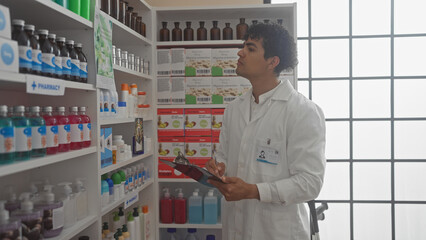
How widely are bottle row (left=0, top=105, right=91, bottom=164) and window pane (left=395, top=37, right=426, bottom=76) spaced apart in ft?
11.5

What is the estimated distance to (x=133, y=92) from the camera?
3.11 m

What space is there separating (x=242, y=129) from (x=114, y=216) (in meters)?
1.39

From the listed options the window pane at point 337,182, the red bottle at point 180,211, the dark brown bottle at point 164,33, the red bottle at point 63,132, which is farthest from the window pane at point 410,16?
the red bottle at point 63,132

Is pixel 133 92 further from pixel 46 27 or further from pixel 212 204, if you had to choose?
pixel 212 204

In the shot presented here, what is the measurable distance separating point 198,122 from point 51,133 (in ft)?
6.59

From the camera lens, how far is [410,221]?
13.9ft

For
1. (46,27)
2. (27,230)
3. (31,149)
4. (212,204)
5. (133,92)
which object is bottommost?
(212,204)

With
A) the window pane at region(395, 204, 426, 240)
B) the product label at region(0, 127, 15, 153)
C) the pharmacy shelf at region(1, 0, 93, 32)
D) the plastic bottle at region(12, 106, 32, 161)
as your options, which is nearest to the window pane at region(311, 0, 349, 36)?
the window pane at region(395, 204, 426, 240)

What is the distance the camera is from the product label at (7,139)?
1.43m

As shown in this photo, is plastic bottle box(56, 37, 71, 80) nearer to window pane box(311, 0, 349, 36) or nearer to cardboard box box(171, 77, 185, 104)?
cardboard box box(171, 77, 185, 104)

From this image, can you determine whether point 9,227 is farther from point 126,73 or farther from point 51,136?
point 126,73

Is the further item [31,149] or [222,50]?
[222,50]

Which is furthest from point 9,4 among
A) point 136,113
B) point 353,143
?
→ point 353,143

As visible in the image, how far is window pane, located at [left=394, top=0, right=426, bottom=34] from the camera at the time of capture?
4141 millimetres
